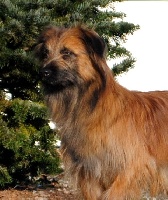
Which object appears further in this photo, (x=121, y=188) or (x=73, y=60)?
A: (x=121, y=188)

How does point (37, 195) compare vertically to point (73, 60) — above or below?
below

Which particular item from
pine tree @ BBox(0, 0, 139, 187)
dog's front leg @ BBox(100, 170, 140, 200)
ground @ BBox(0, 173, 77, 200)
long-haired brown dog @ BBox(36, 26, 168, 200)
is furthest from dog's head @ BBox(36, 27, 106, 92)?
ground @ BBox(0, 173, 77, 200)

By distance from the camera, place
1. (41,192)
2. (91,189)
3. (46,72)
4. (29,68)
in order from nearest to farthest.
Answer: (46,72) < (91,189) < (29,68) < (41,192)

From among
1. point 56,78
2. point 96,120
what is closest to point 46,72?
point 56,78

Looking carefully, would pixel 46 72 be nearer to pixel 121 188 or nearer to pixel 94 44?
pixel 94 44

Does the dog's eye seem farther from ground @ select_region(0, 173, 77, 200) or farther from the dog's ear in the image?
ground @ select_region(0, 173, 77, 200)

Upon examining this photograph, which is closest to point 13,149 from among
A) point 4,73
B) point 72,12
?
point 4,73

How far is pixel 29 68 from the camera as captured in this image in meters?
8.97

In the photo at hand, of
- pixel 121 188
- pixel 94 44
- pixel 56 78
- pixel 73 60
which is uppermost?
pixel 94 44

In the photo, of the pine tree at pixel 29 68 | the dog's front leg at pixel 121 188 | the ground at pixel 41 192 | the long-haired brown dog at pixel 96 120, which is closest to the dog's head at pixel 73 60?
the long-haired brown dog at pixel 96 120

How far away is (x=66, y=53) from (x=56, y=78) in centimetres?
32

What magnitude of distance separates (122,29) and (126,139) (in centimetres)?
253

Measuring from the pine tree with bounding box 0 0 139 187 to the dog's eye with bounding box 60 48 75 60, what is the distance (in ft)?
4.86

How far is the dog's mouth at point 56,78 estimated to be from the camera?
6.73 m
